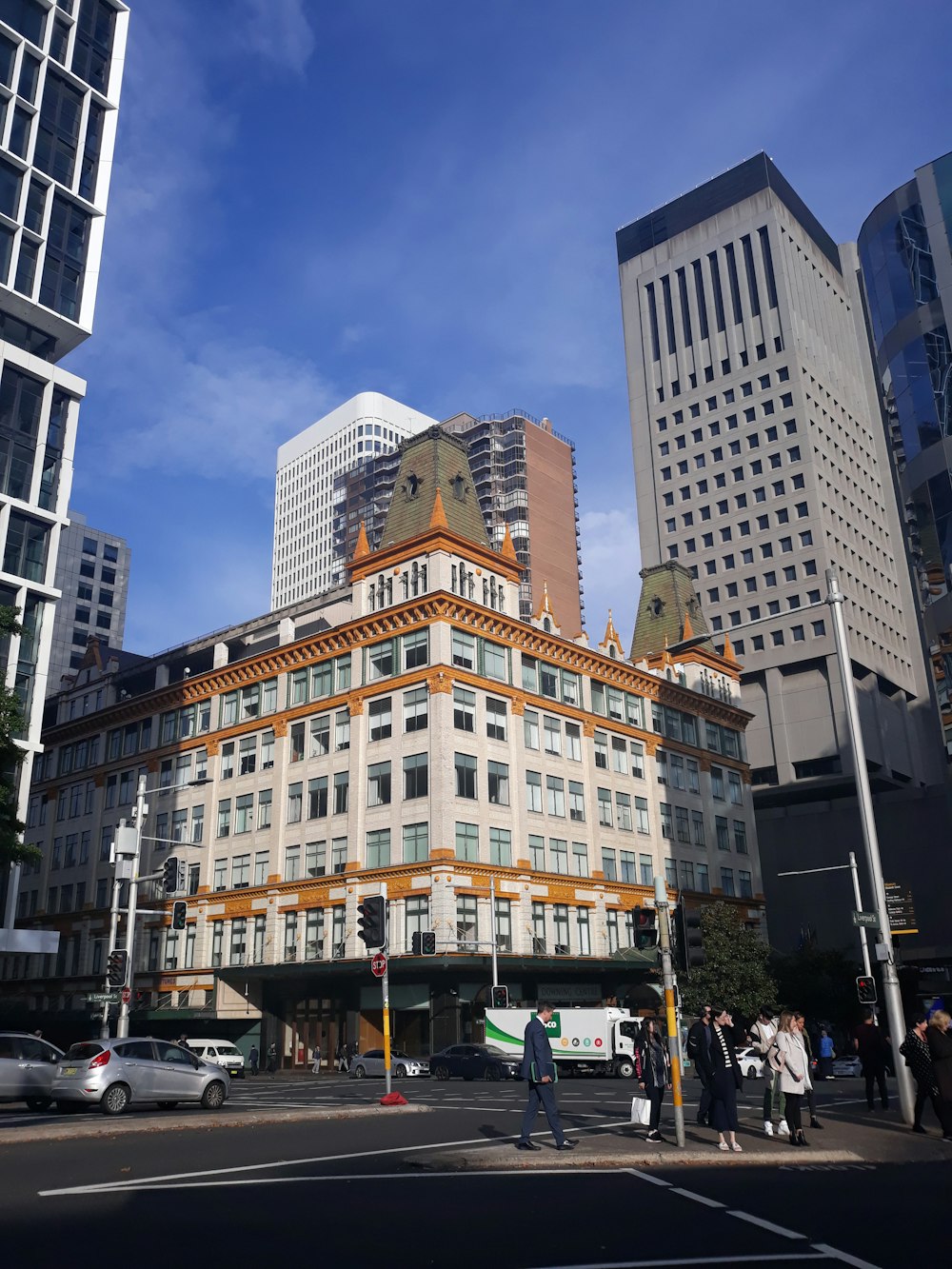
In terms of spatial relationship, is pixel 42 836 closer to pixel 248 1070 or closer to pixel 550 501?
pixel 248 1070

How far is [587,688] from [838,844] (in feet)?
112

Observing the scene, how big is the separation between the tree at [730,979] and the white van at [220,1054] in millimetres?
21454

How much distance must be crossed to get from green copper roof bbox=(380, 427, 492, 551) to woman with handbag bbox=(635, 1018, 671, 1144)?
4079 centimetres

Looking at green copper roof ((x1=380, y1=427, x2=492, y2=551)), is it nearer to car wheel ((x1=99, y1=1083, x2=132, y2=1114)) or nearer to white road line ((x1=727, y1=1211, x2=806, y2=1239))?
car wheel ((x1=99, y1=1083, x2=132, y2=1114))

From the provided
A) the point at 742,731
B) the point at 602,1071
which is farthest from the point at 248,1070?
the point at 742,731

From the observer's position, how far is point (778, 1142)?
54.0 ft

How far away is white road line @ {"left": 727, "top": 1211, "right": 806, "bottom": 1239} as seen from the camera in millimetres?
9531

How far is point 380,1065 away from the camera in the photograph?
4416cm

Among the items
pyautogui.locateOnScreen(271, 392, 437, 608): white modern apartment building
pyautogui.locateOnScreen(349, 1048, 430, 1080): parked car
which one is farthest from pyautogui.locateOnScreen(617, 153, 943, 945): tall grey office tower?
pyautogui.locateOnScreen(271, 392, 437, 608): white modern apartment building

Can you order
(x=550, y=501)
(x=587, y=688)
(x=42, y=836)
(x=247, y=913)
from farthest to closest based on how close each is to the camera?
(x=550, y=501)
(x=42, y=836)
(x=587, y=688)
(x=247, y=913)

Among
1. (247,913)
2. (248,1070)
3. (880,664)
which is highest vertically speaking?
(880,664)

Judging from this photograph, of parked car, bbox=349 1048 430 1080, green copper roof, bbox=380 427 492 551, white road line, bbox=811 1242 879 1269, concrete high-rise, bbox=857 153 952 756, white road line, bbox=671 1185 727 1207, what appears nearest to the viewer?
white road line, bbox=811 1242 879 1269

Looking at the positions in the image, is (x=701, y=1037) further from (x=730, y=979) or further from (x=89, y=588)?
(x=89, y=588)

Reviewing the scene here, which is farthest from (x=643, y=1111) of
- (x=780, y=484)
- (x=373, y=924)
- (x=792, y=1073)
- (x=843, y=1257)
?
(x=780, y=484)
